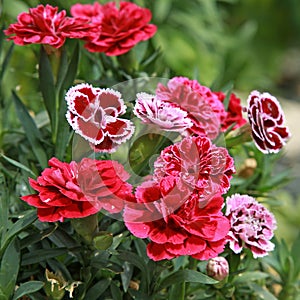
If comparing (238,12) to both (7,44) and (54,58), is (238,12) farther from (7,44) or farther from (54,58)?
(54,58)

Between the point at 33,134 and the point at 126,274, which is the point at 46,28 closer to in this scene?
the point at 33,134

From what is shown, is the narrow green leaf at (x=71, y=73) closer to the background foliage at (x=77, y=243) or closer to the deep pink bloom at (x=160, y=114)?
the background foliage at (x=77, y=243)

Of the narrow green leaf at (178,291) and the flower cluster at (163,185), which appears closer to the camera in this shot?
the flower cluster at (163,185)

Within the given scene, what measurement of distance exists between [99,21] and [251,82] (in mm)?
2495

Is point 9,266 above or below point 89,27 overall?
below

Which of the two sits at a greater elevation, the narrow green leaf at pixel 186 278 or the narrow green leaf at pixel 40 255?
the narrow green leaf at pixel 186 278

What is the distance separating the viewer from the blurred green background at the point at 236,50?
1.91 meters

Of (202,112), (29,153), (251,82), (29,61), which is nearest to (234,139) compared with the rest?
(202,112)

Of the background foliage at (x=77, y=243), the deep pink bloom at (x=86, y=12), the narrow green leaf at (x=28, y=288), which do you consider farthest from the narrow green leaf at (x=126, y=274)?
the deep pink bloom at (x=86, y=12)

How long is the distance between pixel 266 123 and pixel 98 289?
286 mm

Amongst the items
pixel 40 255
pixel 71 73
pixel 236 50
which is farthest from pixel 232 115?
pixel 236 50

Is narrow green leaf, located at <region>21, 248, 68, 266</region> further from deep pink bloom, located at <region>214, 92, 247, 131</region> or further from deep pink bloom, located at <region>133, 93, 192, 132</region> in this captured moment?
deep pink bloom, located at <region>214, 92, 247, 131</region>

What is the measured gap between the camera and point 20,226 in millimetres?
719

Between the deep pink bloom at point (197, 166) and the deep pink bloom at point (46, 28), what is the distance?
0.23 metres
